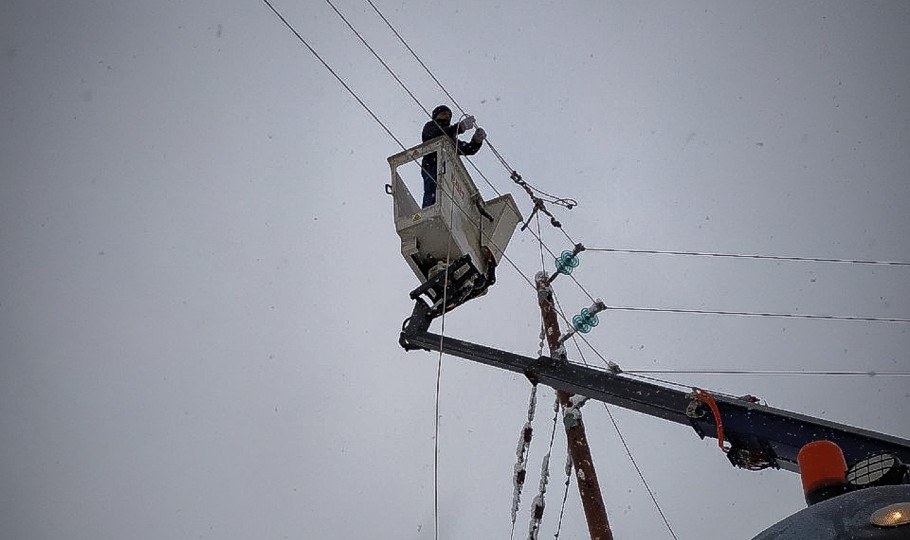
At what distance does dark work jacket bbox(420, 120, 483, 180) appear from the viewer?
7.05 m

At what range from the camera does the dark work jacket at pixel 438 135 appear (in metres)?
7.05

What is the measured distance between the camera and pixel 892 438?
3783mm

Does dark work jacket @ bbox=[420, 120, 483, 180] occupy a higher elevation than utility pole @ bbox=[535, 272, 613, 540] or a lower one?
higher

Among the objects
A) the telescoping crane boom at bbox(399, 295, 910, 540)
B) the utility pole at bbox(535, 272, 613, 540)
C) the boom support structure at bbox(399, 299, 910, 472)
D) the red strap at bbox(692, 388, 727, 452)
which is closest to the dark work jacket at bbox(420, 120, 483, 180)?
the telescoping crane boom at bbox(399, 295, 910, 540)

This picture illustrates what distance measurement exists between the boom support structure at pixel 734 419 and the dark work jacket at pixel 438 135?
260cm

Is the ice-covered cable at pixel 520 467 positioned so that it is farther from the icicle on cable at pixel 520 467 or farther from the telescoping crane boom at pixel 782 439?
the telescoping crane boom at pixel 782 439

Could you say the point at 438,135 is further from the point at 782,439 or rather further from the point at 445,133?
the point at 782,439

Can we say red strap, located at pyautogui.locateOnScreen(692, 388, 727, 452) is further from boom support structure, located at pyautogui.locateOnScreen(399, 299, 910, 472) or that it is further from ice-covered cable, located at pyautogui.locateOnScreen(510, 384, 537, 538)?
ice-covered cable, located at pyautogui.locateOnScreen(510, 384, 537, 538)

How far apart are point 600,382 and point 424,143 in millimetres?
3462

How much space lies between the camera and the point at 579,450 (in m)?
7.32

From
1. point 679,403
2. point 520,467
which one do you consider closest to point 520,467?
point 520,467

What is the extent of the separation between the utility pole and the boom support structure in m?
0.28

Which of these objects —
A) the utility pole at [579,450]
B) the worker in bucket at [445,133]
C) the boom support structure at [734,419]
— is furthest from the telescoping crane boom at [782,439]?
the worker in bucket at [445,133]

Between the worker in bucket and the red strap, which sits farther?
the worker in bucket
